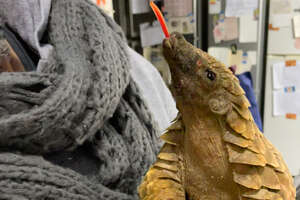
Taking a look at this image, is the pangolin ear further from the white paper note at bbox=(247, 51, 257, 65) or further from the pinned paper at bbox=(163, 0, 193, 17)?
the white paper note at bbox=(247, 51, 257, 65)

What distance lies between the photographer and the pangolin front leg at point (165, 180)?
298 millimetres

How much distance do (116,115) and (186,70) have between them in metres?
0.22

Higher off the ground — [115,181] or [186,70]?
[186,70]

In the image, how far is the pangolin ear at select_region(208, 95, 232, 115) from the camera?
287 millimetres

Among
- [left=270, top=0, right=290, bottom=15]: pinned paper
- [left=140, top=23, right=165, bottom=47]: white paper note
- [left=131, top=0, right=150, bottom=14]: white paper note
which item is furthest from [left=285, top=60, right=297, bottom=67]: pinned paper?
[left=131, top=0, right=150, bottom=14]: white paper note

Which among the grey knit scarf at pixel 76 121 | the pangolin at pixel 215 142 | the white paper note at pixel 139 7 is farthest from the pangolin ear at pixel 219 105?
the white paper note at pixel 139 7

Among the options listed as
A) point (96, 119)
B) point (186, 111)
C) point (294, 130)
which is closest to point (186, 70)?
point (186, 111)

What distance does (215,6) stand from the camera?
1.70 meters

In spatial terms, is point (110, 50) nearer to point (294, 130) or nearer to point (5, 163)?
point (5, 163)

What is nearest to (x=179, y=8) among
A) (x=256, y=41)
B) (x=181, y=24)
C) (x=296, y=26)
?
(x=181, y=24)

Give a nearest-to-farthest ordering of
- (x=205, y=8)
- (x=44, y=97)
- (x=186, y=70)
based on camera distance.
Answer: (x=186, y=70) < (x=44, y=97) < (x=205, y=8)

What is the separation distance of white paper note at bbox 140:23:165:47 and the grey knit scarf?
3.62ft

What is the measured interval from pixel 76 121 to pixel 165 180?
175 millimetres

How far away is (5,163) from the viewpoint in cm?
34
